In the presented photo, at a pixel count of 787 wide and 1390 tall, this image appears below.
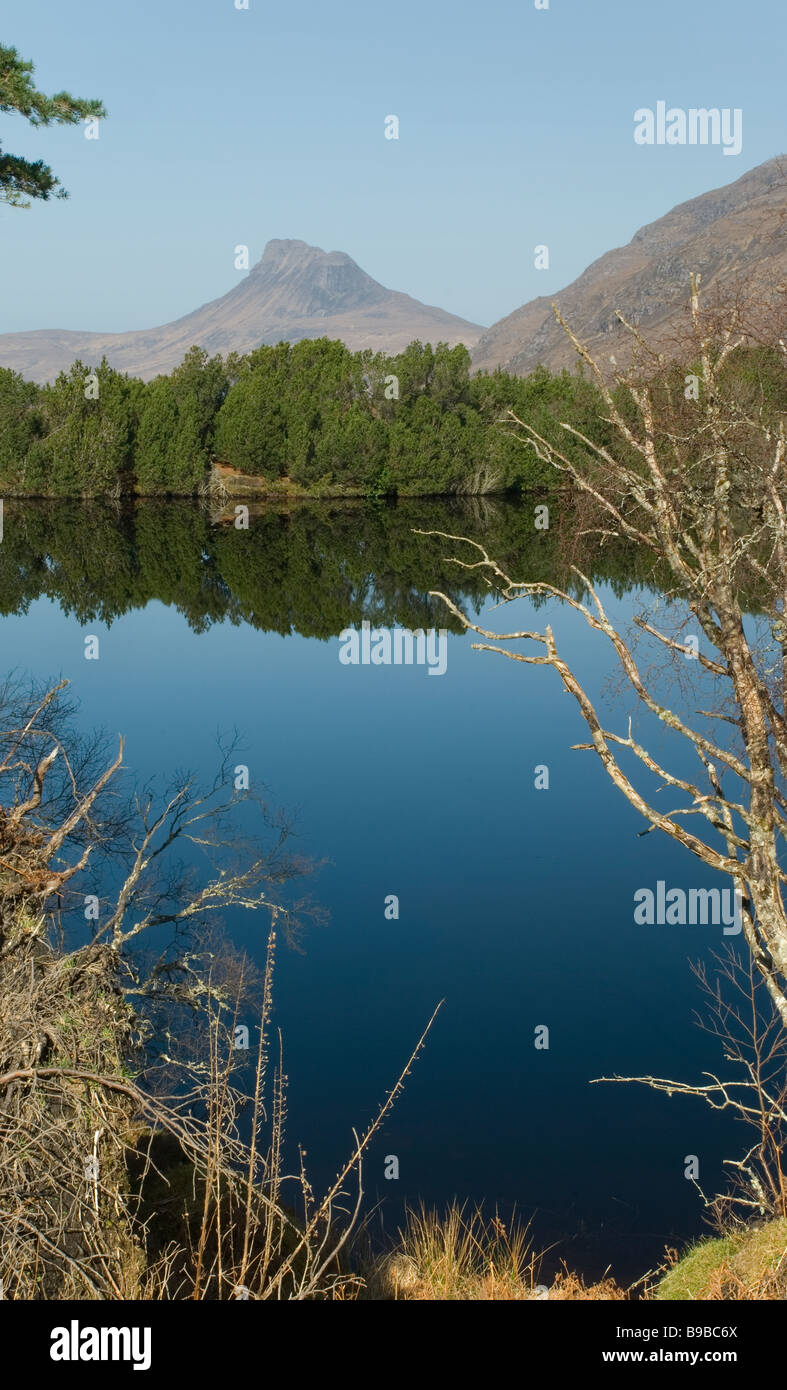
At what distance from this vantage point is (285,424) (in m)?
52.9

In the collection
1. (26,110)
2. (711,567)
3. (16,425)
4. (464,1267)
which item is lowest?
(464,1267)

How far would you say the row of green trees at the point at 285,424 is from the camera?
51.5 meters

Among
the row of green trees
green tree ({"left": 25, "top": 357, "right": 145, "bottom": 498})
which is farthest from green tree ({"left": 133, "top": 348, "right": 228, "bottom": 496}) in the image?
green tree ({"left": 25, "top": 357, "right": 145, "bottom": 498})

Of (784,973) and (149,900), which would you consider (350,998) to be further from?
(784,973)

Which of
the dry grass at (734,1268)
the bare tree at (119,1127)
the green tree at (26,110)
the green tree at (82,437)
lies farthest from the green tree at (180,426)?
the dry grass at (734,1268)

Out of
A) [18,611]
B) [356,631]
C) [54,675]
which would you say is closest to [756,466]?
[54,675]

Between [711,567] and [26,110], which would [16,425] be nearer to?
[26,110]

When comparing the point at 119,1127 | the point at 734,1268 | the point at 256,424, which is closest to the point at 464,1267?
the point at 734,1268

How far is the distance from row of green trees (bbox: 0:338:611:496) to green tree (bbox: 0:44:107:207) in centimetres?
3713

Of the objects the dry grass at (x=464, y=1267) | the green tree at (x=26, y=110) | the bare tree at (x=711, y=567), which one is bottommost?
the dry grass at (x=464, y=1267)

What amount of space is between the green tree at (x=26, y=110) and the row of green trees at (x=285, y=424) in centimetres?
3713

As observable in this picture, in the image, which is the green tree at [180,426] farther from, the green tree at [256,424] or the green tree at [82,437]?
the green tree at [82,437]

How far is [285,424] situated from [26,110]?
40.1 metres

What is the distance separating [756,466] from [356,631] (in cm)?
2241
